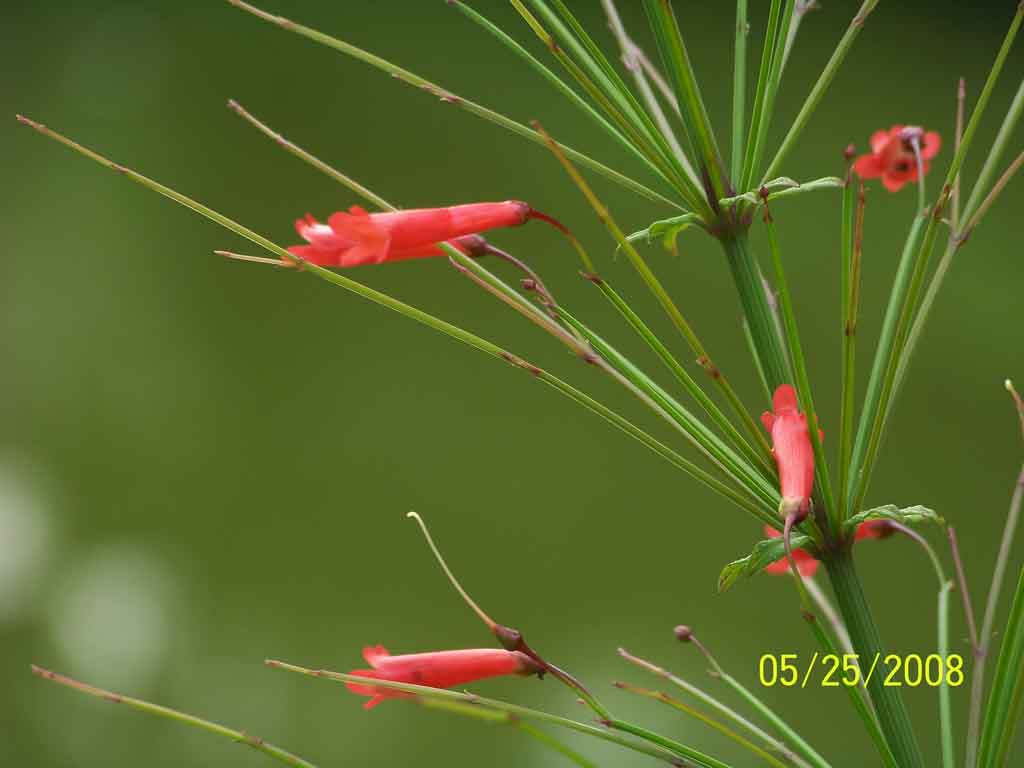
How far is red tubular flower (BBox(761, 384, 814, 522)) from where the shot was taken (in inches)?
15.3

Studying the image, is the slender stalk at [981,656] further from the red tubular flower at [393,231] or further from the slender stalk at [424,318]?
the red tubular flower at [393,231]

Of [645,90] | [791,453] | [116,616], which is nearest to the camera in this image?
[791,453]

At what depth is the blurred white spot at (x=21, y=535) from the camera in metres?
1.38

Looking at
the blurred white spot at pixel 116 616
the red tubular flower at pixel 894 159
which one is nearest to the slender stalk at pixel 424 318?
the red tubular flower at pixel 894 159

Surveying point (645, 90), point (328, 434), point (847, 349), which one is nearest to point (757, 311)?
point (847, 349)

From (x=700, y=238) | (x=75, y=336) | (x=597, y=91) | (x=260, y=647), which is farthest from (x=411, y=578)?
(x=597, y=91)

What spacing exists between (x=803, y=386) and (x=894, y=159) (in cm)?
27

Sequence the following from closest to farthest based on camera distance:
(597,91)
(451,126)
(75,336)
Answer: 1. (597,91)
2. (75,336)
3. (451,126)

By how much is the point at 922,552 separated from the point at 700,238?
1.73 ft

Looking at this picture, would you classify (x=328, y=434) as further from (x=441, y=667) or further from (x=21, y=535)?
(x=441, y=667)

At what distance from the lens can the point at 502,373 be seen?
158cm

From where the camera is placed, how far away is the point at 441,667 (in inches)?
17.3

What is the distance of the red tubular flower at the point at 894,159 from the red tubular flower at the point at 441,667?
0.33 metres

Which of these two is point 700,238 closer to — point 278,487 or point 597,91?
point 278,487
